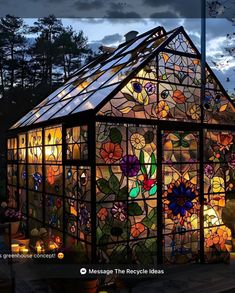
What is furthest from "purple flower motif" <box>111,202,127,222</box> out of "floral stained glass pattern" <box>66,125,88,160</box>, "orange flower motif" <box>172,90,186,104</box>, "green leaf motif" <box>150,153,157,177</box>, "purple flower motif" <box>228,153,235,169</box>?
"purple flower motif" <box>228,153,235,169</box>

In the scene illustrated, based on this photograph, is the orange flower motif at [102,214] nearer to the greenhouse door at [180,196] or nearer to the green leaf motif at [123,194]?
the green leaf motif at [123,194]

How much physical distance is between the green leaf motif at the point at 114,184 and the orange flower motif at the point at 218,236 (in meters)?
2.82

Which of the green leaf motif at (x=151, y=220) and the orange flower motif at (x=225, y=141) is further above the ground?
the orange flower motif at (x=225, y=141)

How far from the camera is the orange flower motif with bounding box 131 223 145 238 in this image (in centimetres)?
707

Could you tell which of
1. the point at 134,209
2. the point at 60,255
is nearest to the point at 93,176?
the point at 134,209

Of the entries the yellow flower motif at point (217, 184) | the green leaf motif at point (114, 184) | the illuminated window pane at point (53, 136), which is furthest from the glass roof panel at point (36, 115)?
the yellow flower motif at point (217, 184)

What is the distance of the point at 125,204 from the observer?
6973 mm

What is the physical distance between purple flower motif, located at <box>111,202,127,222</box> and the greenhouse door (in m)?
1.06

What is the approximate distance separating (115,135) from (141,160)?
811 millimetres

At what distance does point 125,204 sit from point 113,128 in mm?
1573

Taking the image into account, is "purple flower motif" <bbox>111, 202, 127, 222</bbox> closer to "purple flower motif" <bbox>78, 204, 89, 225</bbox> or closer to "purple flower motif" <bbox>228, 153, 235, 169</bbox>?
"purple flower motif" <bbox>78, 204, 89, 225</bbox>

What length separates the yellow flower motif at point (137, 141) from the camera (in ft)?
23.5

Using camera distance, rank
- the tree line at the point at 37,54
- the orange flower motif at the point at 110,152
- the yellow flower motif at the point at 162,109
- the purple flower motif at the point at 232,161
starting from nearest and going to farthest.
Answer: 1. the orange flower motif at the point at 110,152
2. the yellow flower motif at the point at 162,109
3. the purple flower motif at the point at 232,161
4. the tree line at the point at 37,54

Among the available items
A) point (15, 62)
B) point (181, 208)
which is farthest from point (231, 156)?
point (15, 62)
